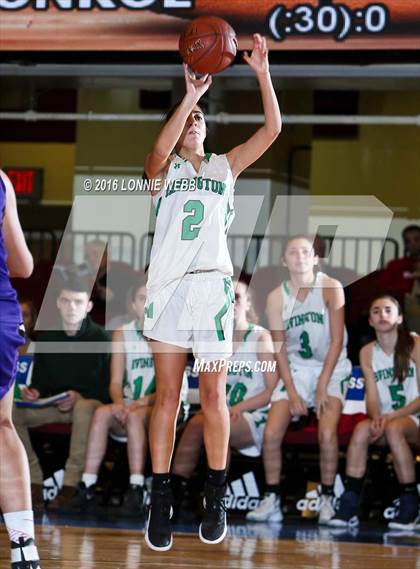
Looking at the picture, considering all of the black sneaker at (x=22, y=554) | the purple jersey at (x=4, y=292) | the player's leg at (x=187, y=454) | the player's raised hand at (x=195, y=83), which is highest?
the player's raised hand at (x=195, y=83)

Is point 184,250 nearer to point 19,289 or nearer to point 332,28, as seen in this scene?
point 332,28

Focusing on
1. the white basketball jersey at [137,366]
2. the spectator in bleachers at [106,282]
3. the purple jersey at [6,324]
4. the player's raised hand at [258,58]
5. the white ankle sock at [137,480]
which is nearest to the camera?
the purple jersey at [6,324]

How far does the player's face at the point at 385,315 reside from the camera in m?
6.44

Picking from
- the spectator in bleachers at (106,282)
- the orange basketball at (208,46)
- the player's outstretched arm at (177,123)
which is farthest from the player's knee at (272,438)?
the orange basketball at (208,46)

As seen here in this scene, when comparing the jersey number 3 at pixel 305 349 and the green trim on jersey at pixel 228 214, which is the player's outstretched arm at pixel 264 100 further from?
the jersey number 3 at pixel 305 349

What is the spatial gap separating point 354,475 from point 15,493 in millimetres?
3004

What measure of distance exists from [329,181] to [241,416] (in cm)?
660

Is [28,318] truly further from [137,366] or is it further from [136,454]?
[136,454]

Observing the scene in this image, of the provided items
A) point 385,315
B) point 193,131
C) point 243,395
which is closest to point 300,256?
point 385,315

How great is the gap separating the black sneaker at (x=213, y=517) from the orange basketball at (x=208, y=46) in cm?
169

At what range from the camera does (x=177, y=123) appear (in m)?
4.30

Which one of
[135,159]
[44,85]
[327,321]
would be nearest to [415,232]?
[327,321]

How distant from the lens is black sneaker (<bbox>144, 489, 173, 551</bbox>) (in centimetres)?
453

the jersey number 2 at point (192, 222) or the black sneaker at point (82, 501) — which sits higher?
the jersey number 2 at point (192, 222)
